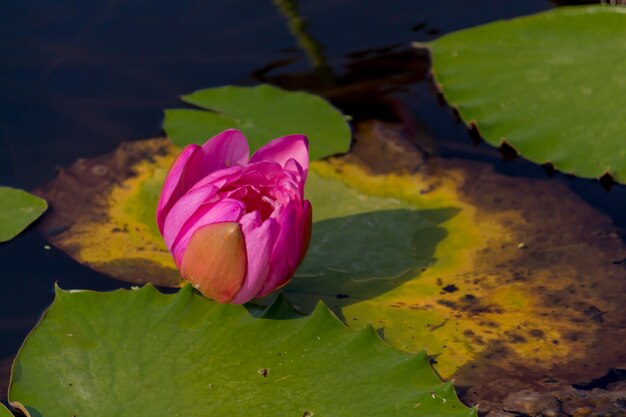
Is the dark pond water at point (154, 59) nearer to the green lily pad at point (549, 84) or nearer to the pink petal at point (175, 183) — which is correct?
the green lily pad at point (549, 84)

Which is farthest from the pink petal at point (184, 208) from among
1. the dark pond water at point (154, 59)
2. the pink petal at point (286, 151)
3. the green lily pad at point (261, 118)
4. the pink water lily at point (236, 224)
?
the green lily pad at point (261, 118)

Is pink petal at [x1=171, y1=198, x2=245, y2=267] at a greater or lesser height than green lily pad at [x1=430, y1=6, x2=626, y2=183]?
greater

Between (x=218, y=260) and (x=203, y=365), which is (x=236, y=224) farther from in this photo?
(x=203, y=365)

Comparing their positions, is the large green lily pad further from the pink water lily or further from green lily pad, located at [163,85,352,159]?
the pink water lily

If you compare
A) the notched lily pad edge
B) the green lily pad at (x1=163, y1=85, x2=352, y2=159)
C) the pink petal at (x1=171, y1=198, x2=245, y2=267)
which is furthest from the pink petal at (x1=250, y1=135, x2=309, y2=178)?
the notched lily pad edge

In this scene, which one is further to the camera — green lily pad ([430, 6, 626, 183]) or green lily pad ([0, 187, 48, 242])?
green lily pad ([430, 6, 626, 183])

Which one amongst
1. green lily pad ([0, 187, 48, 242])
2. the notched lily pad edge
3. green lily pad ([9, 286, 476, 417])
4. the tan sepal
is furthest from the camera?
the notched lily pad edge
